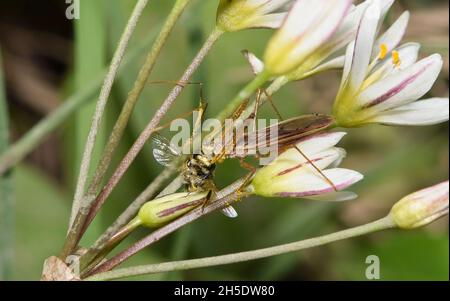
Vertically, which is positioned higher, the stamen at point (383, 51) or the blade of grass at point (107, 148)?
the stamen at point (383, 51)

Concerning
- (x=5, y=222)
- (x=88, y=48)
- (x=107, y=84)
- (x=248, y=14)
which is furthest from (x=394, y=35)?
(x=5, y=222)

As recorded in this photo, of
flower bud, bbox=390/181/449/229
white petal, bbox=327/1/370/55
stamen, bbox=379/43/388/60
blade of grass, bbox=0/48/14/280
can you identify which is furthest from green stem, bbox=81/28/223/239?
blade of grass, bbox=0/48/14/280

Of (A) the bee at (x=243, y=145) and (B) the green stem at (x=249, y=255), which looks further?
(A) the bee at (x=243, y=145)

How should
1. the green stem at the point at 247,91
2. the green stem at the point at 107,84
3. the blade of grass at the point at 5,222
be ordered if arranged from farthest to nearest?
the blade of grass at the point at 5,222 < the green stem at the point at 107,84 < the green stem at the point at 247,91

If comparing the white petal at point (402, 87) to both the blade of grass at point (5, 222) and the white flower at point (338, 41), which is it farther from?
the blade of grass at point (5, 222)

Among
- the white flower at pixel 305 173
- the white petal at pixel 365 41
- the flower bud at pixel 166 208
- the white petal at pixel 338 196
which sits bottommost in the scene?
the flower bud at pixel 166 208

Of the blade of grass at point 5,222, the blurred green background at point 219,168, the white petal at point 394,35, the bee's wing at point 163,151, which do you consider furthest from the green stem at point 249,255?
the blade of grass at point 5,222
